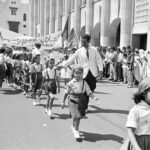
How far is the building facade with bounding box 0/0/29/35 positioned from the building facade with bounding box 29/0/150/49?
37.6 meters

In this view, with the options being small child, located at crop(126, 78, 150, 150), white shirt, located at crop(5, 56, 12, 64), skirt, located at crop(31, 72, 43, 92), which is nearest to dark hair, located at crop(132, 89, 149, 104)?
small child, located at crop(126, 78, 150, 150)

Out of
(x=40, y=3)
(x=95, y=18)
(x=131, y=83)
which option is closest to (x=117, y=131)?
(x=131, y=83)

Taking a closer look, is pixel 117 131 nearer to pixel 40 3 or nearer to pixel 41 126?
pixel 41 126

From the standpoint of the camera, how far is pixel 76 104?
19.6 ft

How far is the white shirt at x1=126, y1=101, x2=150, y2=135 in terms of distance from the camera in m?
2.98

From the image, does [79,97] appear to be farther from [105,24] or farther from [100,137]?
[105,24]

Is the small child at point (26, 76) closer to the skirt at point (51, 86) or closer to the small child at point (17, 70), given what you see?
the small child at point (17, 70)

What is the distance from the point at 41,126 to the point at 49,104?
4.18 feet

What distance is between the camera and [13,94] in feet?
37.0

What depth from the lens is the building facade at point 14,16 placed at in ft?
276

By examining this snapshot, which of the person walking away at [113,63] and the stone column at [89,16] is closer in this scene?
the person walking away at [113,63]

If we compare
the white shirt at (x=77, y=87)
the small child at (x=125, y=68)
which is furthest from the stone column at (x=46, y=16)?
the white shirt at (x=77, y=87)

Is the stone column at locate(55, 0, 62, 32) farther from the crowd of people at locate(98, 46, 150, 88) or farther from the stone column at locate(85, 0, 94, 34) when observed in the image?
the crowd of people at locate(98, 46, 150, 88)

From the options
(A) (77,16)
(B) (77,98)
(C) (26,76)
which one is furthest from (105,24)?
(B) (77,98)
